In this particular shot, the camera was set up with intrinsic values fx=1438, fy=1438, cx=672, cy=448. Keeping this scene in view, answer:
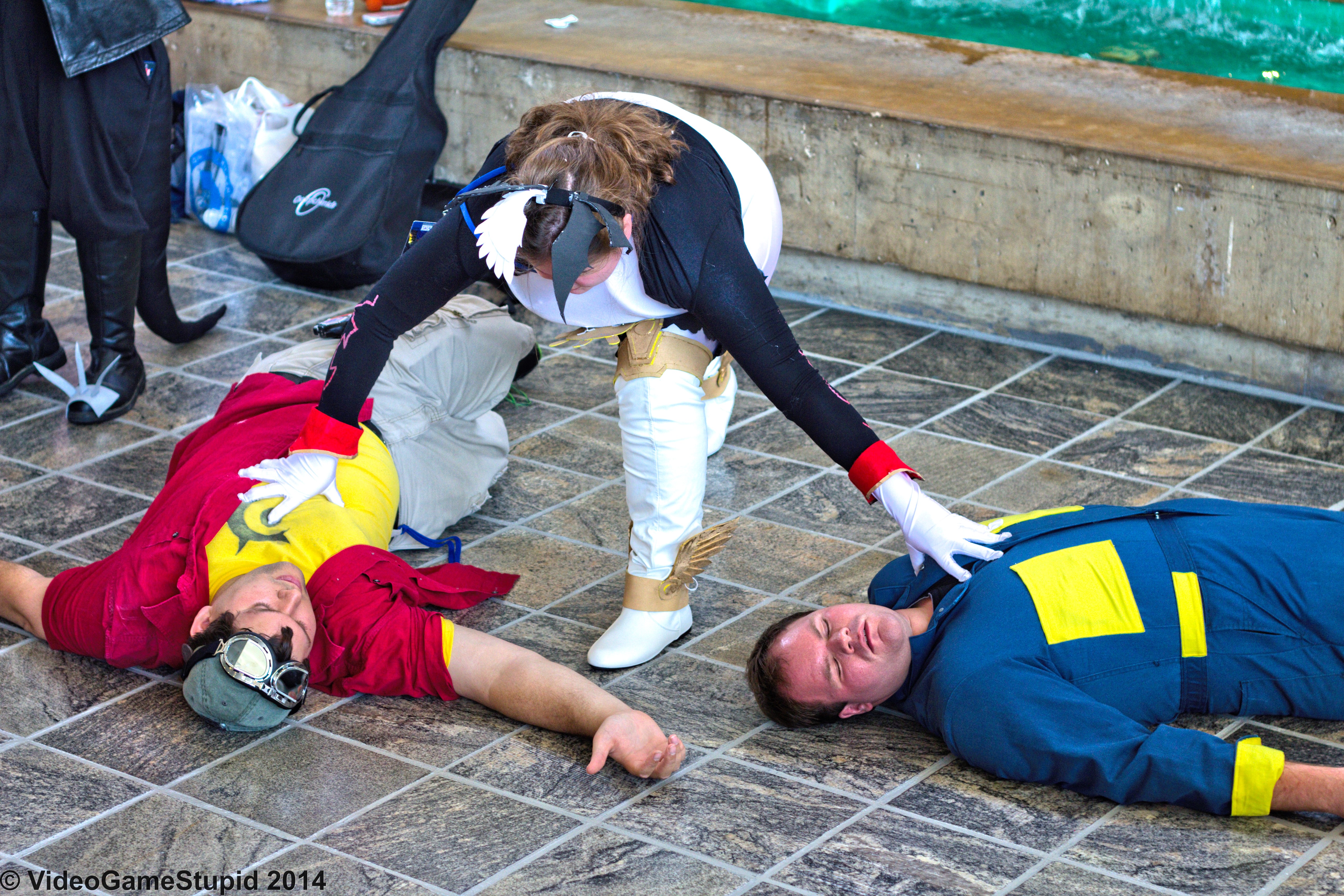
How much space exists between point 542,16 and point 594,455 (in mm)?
2275

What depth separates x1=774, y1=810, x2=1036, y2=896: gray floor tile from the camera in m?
2.00

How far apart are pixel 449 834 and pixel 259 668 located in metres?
0.42

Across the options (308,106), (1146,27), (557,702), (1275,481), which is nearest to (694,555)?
(557,702)

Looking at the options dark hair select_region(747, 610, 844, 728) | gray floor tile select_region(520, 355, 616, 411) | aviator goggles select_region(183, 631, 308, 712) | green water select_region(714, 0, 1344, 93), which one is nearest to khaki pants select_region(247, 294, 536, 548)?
gray floor tile select_region(520, 355, 616, 411)

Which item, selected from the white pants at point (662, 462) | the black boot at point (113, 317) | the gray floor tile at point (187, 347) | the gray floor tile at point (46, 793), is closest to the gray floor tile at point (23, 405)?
the black boot at point (113, 317)

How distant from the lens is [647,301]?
2.51 m

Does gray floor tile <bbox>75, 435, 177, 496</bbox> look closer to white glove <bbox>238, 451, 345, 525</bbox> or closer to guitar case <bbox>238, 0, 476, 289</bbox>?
white glove <bbox>238, 451, 345, 525</bbox>

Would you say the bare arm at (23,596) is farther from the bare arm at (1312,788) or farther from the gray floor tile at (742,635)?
the bare arm at (1312,788)

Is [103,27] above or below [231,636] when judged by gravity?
above

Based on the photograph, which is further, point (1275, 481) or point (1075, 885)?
point (1275, 481)

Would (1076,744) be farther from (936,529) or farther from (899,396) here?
(899,396)

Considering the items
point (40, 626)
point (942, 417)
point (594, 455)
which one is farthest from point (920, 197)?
point (40, 626)

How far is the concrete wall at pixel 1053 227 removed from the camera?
3.47 meters

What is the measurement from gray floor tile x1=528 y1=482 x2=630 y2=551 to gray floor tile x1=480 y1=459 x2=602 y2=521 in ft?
0.14
